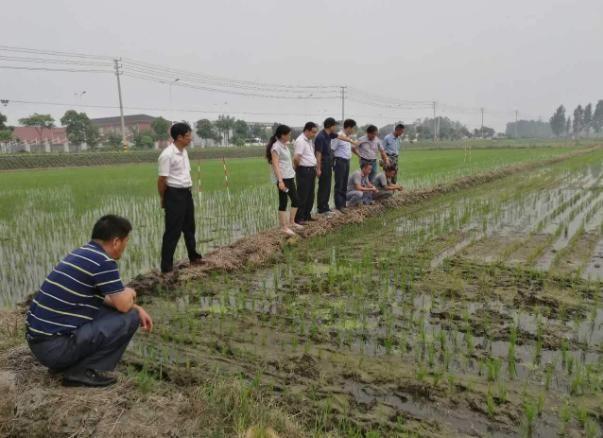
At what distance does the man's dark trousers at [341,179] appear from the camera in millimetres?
7484

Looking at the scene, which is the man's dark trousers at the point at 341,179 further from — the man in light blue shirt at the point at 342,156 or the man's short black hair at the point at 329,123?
the man's short black hair at the point at 329,123

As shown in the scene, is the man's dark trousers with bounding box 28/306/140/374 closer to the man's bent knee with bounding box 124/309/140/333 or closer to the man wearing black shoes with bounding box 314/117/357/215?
the man's bent knee with bounding box 124/309/140/333

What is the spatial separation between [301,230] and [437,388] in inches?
153

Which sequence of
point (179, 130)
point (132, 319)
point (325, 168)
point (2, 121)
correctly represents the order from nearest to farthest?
point (132, 319) < point (179, 130) < point (325, 168) < point (2, 121)

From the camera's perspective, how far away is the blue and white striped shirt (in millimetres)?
2412

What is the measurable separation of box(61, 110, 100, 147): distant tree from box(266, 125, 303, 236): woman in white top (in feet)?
133

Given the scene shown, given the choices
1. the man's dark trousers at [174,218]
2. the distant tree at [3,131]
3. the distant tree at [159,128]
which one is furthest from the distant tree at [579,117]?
Answer: the man's dark trousers at [174,218]

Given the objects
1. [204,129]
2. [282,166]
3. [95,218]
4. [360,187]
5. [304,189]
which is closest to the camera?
[282,166]

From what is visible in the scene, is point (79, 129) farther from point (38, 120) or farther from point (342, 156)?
point (342, 156)

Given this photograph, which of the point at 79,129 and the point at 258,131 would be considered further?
the point at 258,131

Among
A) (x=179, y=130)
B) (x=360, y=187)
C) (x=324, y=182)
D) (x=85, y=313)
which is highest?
(x=179, y=130)

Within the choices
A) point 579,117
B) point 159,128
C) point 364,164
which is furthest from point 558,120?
point 364,164

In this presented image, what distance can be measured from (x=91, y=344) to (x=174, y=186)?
2.19 m

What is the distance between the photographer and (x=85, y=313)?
253cm
